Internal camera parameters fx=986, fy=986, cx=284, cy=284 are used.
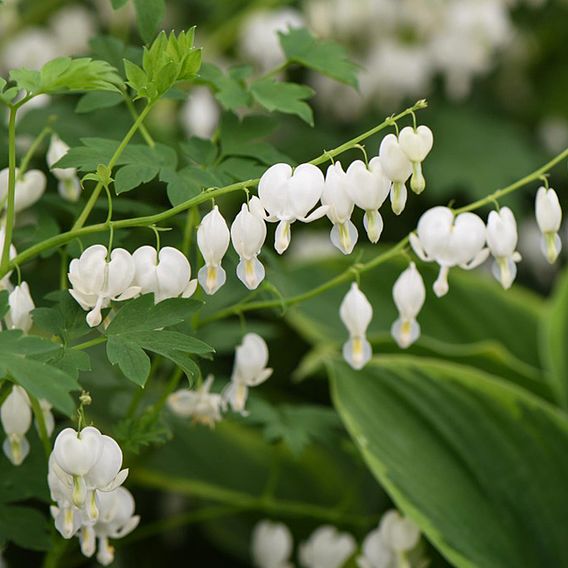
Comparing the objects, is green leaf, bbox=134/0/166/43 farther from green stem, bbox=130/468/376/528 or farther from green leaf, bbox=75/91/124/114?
green stem, bbox=130/468/376/528

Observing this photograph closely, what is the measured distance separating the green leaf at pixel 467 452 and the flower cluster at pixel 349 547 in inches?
1.2

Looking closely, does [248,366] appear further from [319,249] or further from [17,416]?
[319,249]

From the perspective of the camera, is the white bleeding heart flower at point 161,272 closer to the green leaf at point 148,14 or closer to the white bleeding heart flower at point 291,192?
the white bleeding heart flower at point 291,192

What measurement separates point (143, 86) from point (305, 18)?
3.77ft

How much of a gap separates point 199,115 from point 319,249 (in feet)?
1.13

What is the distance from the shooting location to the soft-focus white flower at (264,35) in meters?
1.62

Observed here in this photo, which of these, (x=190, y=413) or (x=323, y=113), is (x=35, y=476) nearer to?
(x=190, y=413)

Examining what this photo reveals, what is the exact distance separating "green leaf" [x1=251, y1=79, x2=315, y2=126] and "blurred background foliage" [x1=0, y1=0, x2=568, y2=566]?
18 mm

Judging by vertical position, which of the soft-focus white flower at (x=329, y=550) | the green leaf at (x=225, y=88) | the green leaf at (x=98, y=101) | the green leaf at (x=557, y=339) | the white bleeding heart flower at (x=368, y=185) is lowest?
the soft-focus white flower at (x=329, y=550)

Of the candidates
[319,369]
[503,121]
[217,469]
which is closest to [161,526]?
[217,469]

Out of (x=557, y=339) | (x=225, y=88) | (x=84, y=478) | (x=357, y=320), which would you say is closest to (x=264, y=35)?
(x=557, y=339)

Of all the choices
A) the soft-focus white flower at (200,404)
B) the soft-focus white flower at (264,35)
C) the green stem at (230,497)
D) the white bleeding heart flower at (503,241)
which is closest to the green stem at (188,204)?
the white bleeding heart flower at (503,241)

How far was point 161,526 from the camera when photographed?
1105 millimetres

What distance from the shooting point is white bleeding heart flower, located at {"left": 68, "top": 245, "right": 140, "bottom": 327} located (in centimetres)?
69
